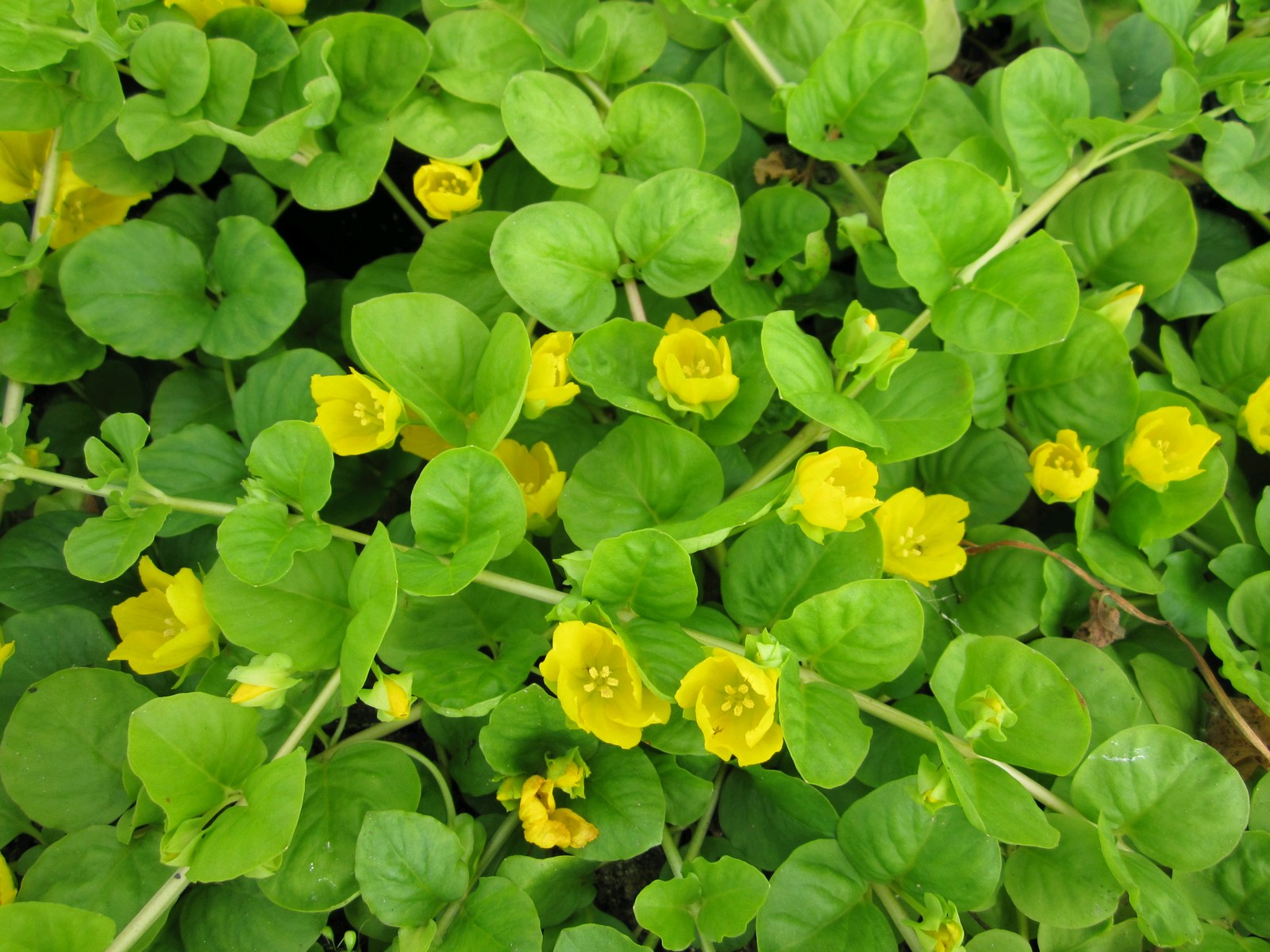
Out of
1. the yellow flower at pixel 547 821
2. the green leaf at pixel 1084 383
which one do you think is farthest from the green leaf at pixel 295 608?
the green leaf at pixel 1084 383

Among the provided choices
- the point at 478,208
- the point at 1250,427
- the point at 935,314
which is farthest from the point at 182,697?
the point at 1250,427

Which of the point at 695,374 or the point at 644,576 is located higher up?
the point at 695,374

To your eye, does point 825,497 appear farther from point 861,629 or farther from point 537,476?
point 537,476

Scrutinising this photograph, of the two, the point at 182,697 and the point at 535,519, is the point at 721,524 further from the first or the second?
the point at 182,697

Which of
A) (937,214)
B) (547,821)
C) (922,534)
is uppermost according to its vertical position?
(937,214)

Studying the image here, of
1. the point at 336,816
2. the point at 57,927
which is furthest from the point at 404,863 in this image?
the point at 57,927

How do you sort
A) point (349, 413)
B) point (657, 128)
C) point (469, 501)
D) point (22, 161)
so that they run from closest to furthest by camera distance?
1. point (469, 501)
2. point (349, 413)
3. point (657, 128)
4. point (22, 161)

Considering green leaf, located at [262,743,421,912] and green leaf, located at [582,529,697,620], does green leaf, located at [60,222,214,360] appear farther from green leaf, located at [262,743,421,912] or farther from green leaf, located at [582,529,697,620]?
green leaf, located at [582,529,697,620]
